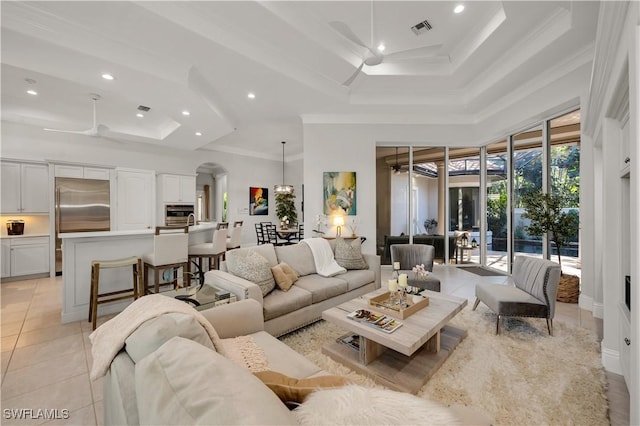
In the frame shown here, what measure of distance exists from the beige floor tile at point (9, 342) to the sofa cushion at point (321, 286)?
9.31ft

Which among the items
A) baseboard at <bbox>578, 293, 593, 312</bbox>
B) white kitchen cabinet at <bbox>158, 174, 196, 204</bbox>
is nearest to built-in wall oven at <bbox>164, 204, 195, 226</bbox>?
white kitchen cabinet at <bbox>158, 174, 196, 204</bbox>

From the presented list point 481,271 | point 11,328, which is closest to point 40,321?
point 11,328

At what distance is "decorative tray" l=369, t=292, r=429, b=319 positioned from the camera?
7.59ft

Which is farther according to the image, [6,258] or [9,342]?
[6,258]

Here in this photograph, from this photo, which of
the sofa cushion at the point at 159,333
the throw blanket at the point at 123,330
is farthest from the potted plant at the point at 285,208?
the sofa cushion at the point at 159,333

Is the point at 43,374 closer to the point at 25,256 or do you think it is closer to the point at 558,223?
the point at 25,256

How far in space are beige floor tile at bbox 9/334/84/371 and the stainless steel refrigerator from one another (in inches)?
146

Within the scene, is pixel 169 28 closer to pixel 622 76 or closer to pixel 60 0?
pixel 60 0

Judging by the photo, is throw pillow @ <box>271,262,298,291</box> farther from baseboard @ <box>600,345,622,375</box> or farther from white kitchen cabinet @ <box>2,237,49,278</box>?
white kitchen cabinet @ <box>2,237,49,278</box>

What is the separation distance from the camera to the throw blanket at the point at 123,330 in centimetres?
109

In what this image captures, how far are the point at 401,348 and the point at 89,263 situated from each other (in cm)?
373

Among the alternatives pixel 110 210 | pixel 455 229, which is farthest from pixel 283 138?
pixel 455 229

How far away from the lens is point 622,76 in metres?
1.57

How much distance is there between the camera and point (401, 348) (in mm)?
1837
